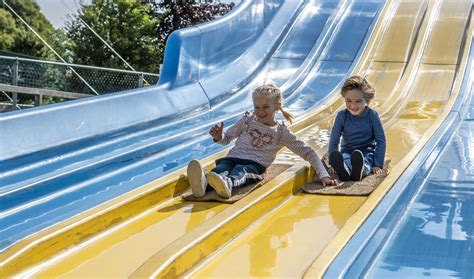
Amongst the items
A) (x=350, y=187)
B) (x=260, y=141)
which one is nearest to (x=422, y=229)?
(x=350, y=187)

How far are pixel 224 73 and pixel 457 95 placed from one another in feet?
8.07

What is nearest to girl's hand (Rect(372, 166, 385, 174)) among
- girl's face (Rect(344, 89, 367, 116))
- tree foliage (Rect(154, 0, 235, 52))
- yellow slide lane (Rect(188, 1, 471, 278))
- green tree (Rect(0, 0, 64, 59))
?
yellow slide lane (Rect(188, 1, 471, 278))

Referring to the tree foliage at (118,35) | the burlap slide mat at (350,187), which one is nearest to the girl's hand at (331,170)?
the burlap slide mat at (350,187)

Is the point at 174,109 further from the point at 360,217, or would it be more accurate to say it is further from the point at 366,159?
the point at 360,217

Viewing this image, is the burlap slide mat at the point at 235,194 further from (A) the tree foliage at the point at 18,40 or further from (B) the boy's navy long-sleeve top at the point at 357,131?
(A) the tree foliage at the point at 18,40

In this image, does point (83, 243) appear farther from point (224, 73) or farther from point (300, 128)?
point (224, 73)

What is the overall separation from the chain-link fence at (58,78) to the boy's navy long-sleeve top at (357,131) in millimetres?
Answer: 5535

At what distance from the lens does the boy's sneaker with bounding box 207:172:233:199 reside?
382 centimetres

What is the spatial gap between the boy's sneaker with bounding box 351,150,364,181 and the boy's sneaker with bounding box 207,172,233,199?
84cm

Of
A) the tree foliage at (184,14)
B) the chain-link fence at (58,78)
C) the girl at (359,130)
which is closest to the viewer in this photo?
the girl at (359,130)

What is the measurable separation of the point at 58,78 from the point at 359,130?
6230 mm

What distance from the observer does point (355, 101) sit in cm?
457

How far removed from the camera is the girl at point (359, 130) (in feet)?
14.7

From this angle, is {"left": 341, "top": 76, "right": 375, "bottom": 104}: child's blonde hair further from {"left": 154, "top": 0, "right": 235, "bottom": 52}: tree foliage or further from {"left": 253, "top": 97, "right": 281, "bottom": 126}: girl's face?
{"left": 154, "top": 0, "right": 235, "bottom": 52}: tree foliage
